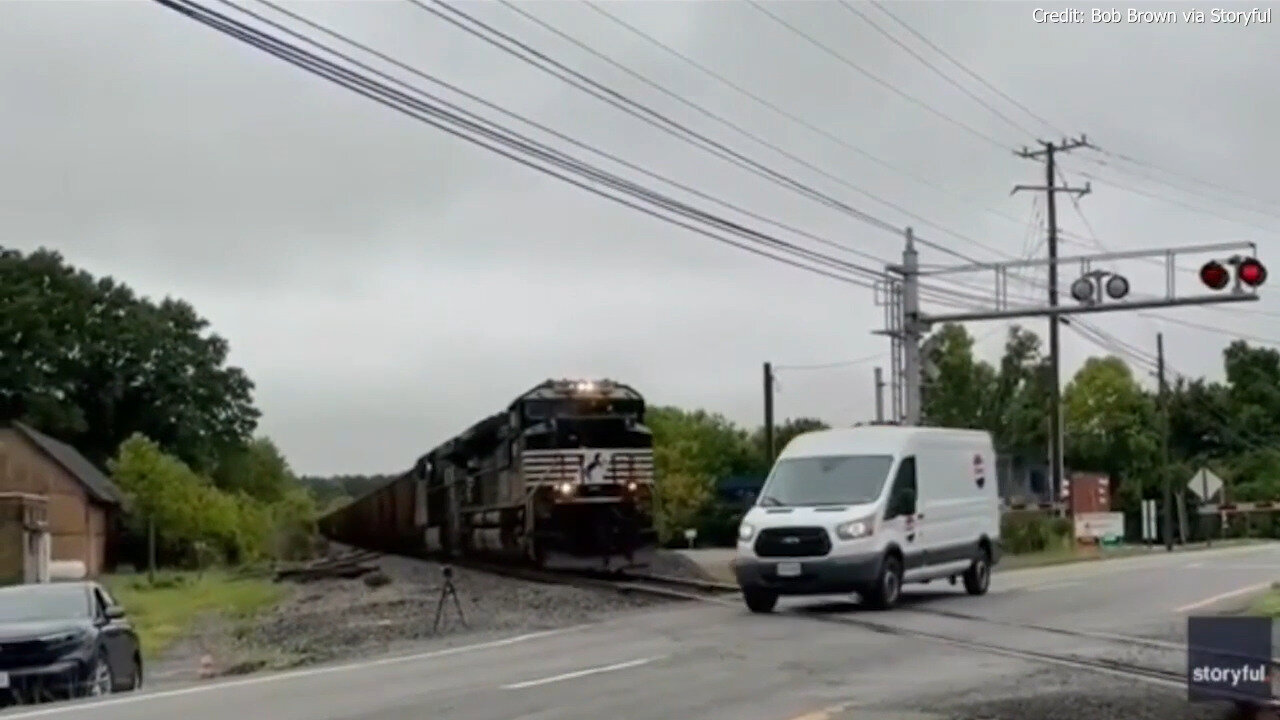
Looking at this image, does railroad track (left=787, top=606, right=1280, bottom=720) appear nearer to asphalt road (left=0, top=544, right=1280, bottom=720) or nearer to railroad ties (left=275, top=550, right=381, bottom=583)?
asphalt road (left=0, top=544, right=1280, bottom=720)

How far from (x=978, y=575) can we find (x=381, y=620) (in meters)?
9.37

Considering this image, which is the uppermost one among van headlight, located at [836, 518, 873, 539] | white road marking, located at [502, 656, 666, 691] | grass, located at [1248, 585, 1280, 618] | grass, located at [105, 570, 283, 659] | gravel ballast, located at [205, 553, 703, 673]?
van headlight, located at [836, 518, 873, 539]

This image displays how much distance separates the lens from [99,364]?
9775 centimetres

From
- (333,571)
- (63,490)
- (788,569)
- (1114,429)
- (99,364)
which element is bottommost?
(333,571)

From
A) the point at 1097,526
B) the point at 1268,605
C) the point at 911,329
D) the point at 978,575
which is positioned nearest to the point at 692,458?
the point at 1097,526

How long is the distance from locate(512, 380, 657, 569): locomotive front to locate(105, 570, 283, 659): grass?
23.8ft

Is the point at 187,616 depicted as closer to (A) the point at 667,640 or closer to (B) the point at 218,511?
(A) the point at 667,640

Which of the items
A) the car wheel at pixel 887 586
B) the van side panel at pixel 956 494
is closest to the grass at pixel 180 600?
the car wheel at pixel 887 586

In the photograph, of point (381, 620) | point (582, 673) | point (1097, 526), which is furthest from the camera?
point (1097, 526)

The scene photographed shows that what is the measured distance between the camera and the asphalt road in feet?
50.4

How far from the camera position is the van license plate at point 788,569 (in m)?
25.2

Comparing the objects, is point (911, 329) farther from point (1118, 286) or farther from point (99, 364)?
point (99, 364)

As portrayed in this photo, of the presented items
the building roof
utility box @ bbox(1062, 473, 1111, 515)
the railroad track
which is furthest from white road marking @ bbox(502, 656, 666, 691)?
the building roof

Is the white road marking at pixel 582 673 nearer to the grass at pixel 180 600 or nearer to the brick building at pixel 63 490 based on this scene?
the grass at pixel 180 600
